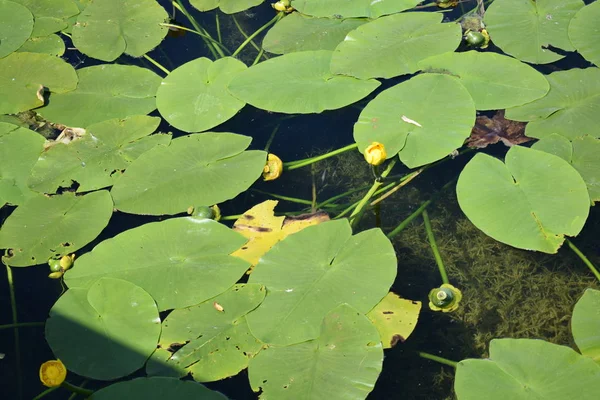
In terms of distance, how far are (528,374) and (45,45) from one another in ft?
11.2

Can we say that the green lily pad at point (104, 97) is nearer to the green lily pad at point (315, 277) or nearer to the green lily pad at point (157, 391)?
the green lily pad at point (315, 277)

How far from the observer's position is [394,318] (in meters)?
2.38

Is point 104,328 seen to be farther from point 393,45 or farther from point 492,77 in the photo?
point 492,77

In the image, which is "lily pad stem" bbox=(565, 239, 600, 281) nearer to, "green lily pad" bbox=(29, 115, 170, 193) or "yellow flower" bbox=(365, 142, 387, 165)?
"yellow flower" bbox=(365, 142, 387, 165)

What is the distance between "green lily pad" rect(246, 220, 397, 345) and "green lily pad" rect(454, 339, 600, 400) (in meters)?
0.47

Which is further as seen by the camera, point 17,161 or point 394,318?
point 17,161

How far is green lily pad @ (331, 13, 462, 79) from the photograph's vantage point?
3281 mm

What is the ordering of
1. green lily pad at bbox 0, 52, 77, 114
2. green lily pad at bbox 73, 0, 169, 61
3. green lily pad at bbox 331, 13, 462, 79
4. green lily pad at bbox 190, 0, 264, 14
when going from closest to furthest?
green lily pad at bbox 331, 13, 462, 79 → green lily pad at bbox 0, 52, 77, 114 → green lily pad at bbox 73, 0, 169, 61 → green lily pad at bbox 190, 0, 264, 14

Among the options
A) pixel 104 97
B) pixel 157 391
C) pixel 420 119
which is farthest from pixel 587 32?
pixel 157 391

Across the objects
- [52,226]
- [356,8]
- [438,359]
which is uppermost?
[356,8]

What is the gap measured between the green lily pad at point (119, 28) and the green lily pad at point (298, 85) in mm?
Result: 848

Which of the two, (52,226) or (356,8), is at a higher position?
(356,8)

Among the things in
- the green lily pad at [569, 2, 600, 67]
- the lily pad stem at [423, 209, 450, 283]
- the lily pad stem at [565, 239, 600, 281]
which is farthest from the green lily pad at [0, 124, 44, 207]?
the green lily pad at [569, 2, 600, 67]

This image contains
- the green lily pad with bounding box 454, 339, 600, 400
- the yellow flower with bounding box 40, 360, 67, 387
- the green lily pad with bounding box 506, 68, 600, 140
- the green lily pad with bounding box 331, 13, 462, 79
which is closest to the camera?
the green lily pad with bounding box 454, 339, 600, 400
